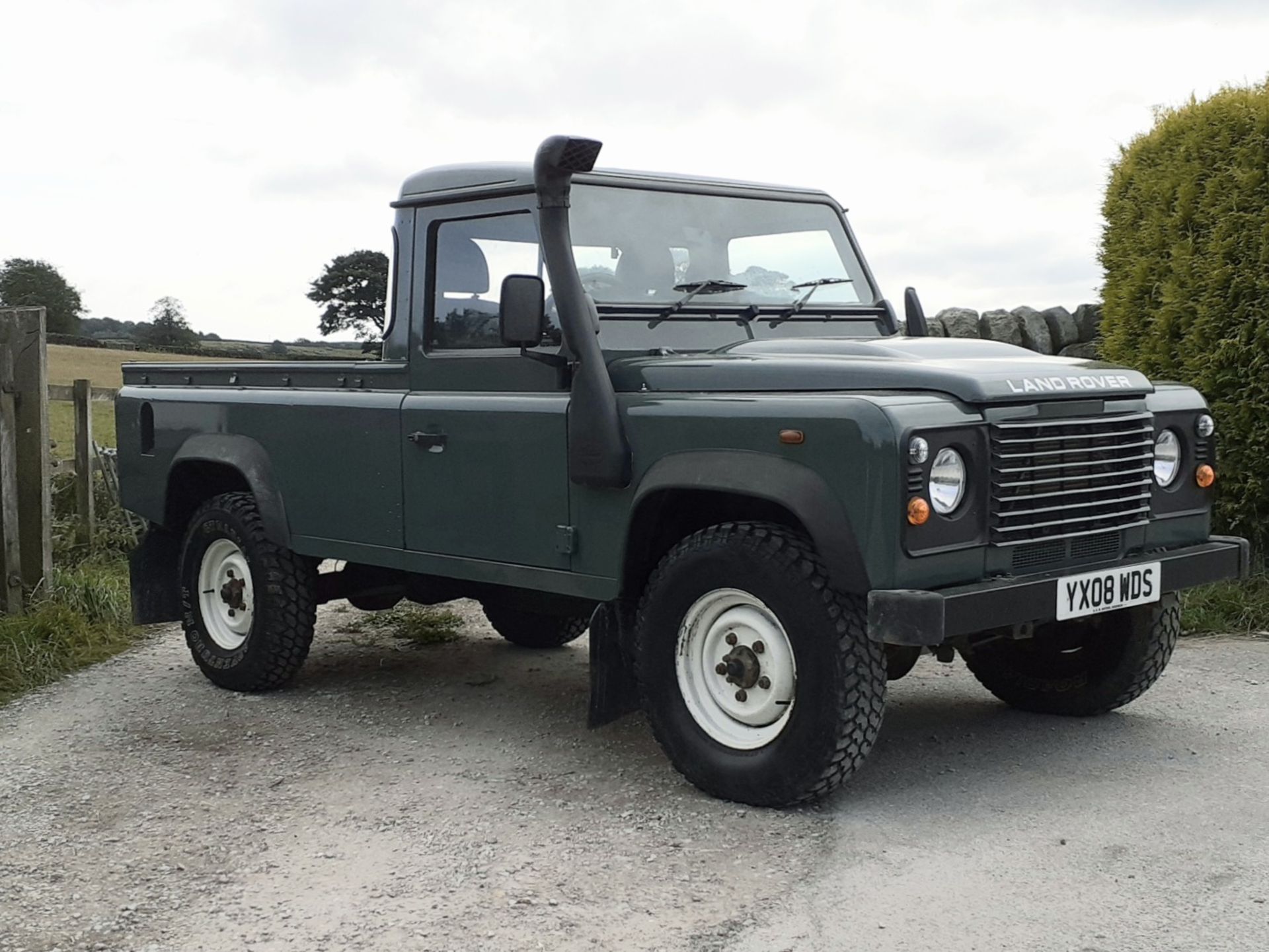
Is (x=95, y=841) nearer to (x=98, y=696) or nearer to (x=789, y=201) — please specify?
(x=98, y=696)

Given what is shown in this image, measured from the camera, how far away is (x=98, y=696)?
6.80 meters

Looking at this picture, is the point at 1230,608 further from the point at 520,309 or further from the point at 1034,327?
the point at 520,309

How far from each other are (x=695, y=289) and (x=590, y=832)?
6.89 feet

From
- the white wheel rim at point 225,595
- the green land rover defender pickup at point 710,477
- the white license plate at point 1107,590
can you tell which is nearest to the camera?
the green land rover defender pickup at point 710,477

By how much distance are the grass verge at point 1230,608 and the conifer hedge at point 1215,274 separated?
0.24 m

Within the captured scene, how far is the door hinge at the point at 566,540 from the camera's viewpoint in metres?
5.25

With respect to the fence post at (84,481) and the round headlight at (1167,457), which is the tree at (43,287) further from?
the round headlight at (1167,457)

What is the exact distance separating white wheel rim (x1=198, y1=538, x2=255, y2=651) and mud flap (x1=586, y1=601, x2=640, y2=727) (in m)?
2.28

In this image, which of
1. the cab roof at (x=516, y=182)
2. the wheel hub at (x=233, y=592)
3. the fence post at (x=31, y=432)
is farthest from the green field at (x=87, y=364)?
the cab roof at (x=516, y=182)

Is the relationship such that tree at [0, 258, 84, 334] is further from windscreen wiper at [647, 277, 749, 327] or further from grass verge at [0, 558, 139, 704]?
windscreen wiper at [647, 277, 749, 327]

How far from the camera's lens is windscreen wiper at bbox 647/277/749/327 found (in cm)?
547

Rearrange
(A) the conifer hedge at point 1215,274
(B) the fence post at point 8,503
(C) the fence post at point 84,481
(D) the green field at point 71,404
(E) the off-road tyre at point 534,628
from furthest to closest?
(D) the green field at point 71,404
(C) the fence post at point 84,481
(B) the fence post at point 8,503
(A) the conifer hedge at point 1215,274
(E) the off-road tyre at point 534,628

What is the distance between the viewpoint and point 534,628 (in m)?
7.68

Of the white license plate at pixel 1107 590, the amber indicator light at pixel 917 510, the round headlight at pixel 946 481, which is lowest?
the white license plate at pixel 1107 590
